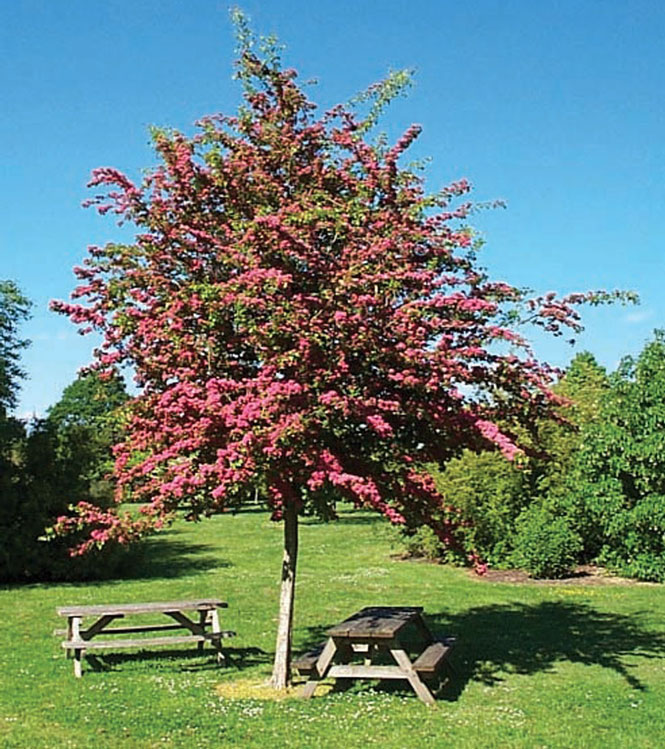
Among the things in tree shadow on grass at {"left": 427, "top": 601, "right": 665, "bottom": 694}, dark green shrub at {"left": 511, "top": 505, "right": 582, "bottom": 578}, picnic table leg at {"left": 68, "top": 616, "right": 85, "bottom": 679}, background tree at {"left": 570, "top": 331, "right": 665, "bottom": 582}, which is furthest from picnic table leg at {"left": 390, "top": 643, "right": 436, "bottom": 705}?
dark green shrub at {"left": 511, "top": 505, "right": 582, "bottom": 578}

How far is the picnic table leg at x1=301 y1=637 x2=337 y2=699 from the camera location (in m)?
9.06

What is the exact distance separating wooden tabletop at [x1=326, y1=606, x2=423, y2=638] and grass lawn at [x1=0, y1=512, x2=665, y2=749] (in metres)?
0.69

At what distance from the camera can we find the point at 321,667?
29.7ft

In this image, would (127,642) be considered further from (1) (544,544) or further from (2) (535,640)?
(1) (544,544)

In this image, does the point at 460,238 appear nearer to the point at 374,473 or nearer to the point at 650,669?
the point at 374,473

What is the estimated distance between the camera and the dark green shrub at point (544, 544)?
65.4 ft

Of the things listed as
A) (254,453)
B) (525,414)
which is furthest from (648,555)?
(254,453)

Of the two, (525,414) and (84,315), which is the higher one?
(84,315)

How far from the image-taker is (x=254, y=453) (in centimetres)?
812

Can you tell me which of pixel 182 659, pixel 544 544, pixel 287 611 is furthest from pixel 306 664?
pixel 544 544

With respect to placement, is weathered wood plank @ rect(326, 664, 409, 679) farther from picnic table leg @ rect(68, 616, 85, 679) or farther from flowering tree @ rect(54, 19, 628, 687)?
picnic table leg @ rect(68, 616, 85, 679)

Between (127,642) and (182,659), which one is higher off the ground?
Answer: (127,642)

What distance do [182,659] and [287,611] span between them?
232 centimetres

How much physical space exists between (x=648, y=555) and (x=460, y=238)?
12742 mm
